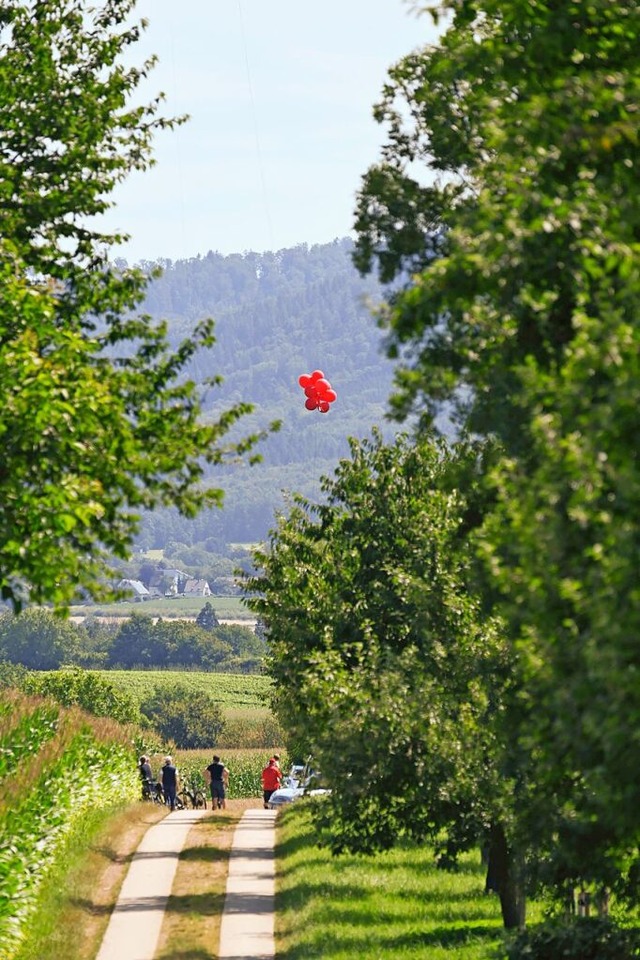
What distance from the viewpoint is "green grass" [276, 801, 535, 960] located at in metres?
20.3

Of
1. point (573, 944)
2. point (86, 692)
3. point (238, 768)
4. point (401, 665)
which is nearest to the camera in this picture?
point (573, 944)

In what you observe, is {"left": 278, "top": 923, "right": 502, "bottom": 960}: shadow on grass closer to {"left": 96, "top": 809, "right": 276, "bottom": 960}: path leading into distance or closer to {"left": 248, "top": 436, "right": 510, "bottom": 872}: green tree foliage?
{"left": 96, "top": 809, "right": 276, "bottom": 960}: path leading into distance

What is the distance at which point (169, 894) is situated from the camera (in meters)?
25.6

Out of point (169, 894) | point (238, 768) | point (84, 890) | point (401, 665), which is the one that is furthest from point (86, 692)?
point (401, 665)

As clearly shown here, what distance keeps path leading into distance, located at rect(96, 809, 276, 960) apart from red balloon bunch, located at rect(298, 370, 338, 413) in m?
8.75

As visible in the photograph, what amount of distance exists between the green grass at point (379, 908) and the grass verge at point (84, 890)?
112 inches

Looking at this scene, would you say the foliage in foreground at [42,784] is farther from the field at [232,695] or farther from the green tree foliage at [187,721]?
the green tree foliage at [187,721]

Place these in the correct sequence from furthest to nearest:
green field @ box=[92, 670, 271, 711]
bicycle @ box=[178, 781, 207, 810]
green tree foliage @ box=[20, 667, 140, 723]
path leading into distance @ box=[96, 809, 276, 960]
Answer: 1. green field @ box=[92, 670, 271, 711]
2. green tree foliage @ box=[20, 667, 140, 723]
3. bicycle @ box=[178, 781, 207, 810]
4. path leading into distance @ box=[96, 809, 276, 960]

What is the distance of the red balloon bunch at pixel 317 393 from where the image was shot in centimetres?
2808

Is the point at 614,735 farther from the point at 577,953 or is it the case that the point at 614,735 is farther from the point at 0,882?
the point at 0,882

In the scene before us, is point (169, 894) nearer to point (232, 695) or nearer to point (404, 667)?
point (404, 667)

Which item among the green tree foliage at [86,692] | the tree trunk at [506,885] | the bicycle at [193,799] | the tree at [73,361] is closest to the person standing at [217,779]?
the bicycle at [193,799]

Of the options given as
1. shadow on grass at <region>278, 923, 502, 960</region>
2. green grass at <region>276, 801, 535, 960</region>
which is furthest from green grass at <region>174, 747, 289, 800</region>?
shadow on grass at <region>278, 923, 502, 960</region>

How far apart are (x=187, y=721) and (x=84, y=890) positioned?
89963mm
